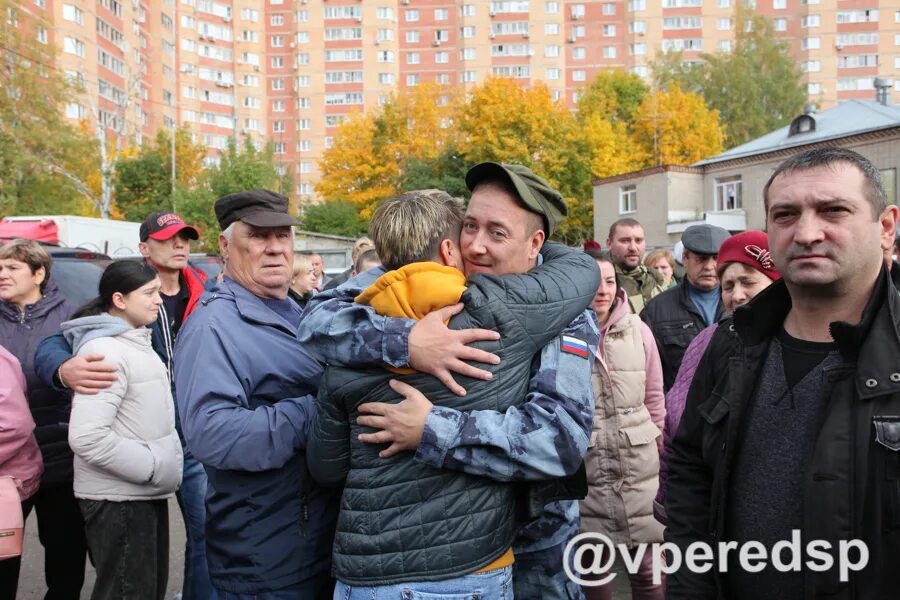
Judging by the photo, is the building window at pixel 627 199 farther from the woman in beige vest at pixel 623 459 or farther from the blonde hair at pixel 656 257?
the woman in beige vest at pixel 623 459

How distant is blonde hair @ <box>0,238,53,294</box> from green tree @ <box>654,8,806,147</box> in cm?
4919

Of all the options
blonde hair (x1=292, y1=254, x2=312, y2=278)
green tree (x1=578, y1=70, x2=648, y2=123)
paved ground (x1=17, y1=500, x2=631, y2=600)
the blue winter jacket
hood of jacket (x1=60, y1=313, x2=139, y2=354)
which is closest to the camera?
the blue winter jacket

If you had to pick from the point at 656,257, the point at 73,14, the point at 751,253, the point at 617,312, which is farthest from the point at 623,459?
the point at 73,14

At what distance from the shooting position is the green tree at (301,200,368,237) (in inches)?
1783

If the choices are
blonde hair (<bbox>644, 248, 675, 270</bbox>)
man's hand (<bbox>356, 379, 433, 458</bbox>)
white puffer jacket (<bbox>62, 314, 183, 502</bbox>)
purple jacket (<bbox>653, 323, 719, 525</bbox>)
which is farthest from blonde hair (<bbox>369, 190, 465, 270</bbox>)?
blonde hair (<bbox>644, 248, 675, 270</bbox>)

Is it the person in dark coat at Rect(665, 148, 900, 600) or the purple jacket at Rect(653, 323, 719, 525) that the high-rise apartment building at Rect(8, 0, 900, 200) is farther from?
the person in dark coat at Rect(665, 148, 900, 600)

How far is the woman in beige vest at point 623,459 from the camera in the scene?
12.8 ft

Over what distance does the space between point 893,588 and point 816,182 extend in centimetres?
106

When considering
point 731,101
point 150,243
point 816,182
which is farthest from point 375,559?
point 731,101

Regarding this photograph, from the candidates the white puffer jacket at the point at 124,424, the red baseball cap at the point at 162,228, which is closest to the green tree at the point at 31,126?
the red baseball cap at the point at 162,228

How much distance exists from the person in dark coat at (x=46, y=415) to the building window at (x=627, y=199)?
35055mm

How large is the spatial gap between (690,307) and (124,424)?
146 inches

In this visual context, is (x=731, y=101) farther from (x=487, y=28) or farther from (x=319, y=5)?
(x=319, y=5)

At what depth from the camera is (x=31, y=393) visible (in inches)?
159
